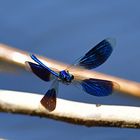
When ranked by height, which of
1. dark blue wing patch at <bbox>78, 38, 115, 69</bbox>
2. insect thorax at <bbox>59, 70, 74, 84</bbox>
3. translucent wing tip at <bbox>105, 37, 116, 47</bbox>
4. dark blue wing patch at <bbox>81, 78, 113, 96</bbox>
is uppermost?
translucent wing tip at <bbox>105, 37, 116, 47</bbox>

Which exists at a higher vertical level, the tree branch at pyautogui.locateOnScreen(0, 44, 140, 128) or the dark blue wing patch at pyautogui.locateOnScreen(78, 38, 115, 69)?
the dark blue wing patch at pyautogui.locateOnScreen(78, 38, 115, 69)

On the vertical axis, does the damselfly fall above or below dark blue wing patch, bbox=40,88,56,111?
above

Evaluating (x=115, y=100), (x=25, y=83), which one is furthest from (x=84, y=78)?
(x=25, y=83)

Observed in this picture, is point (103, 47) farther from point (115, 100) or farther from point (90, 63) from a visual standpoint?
point (115, 100)

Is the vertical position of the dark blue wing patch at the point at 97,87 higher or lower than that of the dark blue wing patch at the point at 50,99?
higher

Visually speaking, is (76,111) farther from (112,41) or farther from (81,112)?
(112,41)

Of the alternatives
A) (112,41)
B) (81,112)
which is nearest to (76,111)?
(81,112)
